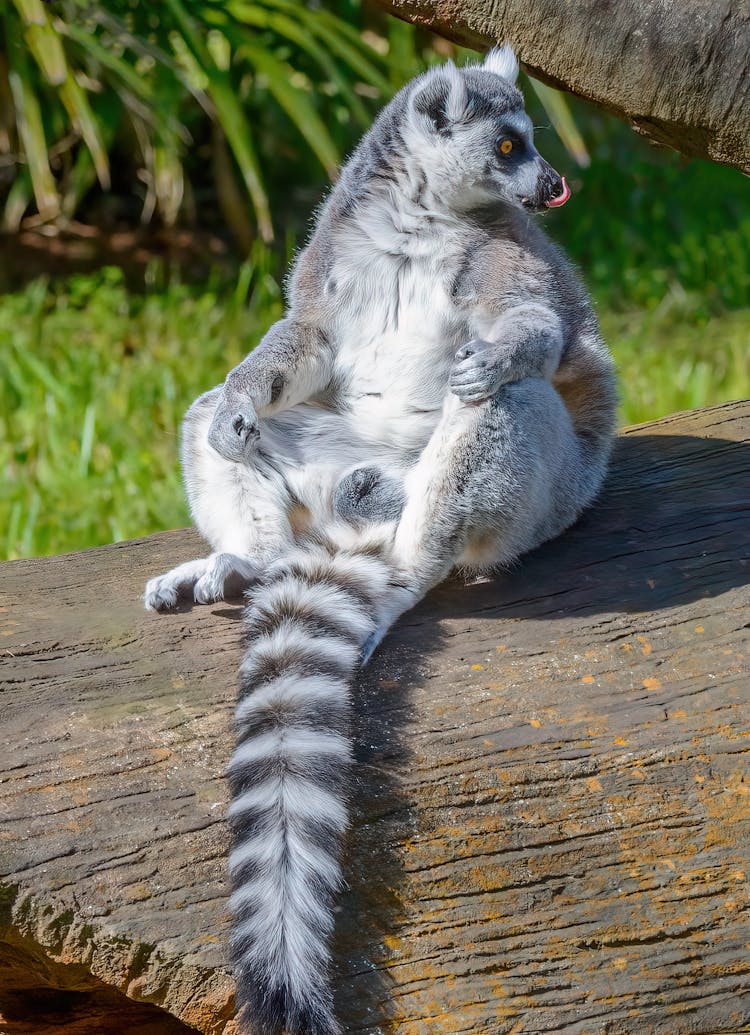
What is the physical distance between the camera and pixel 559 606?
2814 millimetres

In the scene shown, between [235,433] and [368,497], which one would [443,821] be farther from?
[235,433]

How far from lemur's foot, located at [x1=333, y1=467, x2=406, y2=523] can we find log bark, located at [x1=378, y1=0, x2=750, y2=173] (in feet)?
3.54

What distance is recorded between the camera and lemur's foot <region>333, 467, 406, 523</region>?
9.64ft

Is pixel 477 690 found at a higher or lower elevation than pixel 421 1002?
higher

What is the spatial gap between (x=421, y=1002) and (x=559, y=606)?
1052mm

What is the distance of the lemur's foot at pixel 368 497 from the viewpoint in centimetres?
294

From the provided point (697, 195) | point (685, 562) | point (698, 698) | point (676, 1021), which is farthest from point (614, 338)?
point (676, 1021)

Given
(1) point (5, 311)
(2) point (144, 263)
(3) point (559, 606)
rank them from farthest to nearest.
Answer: (2) point (144, 263) → (1) point (5, 311) → (3) point (559, 606)

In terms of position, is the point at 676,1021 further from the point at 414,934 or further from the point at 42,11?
the point at 42,11

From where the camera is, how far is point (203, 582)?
2.79m

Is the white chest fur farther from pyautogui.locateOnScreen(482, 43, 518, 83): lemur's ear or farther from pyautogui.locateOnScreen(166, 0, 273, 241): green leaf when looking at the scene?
pyautogui.locateOnScreen(166, 0, 273, 241): green leaf

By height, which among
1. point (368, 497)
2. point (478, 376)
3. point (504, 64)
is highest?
point (504, 64)

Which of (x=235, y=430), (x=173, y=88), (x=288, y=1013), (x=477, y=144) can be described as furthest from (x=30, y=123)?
(x=288, y=1013)

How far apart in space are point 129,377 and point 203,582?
11.3 feet
